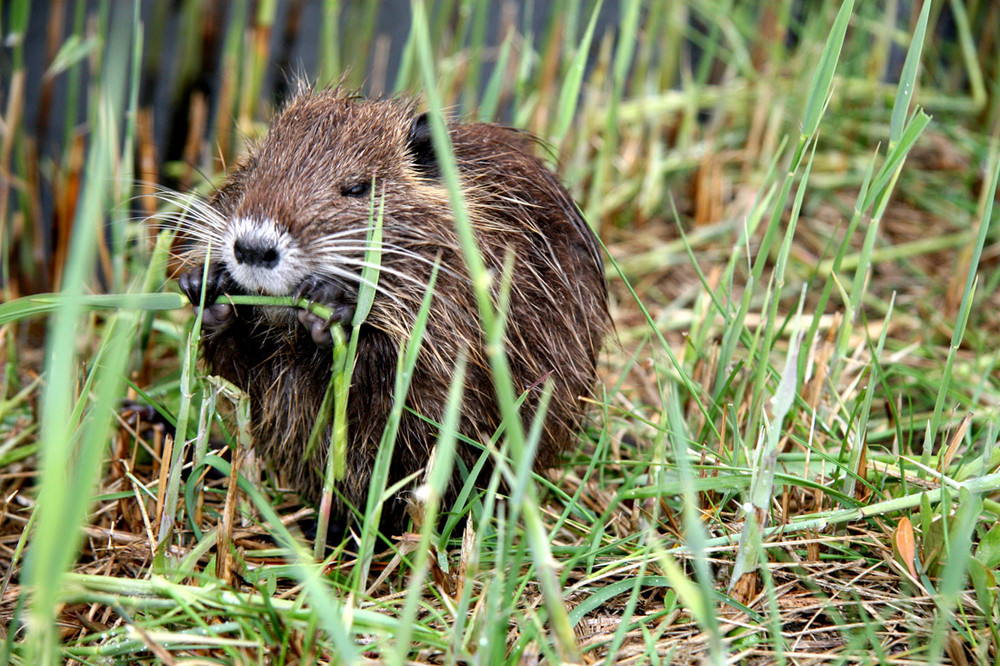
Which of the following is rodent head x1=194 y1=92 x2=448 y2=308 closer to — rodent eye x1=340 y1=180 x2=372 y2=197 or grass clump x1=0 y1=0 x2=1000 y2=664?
rodent eye x1=340 y1=180 x2=372 y2=197

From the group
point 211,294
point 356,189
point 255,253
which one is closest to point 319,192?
point 356,189

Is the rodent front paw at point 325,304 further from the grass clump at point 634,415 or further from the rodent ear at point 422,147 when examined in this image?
the rodent ear at point 422,147

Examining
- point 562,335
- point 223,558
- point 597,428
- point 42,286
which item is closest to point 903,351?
point 597,428

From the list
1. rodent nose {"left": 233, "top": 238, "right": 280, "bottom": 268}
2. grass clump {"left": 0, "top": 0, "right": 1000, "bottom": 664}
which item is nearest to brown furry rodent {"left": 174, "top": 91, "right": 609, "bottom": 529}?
rodent nose {"left": 233, "top": 238, "right": 280, "bottom": 268}

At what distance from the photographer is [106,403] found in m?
1.19

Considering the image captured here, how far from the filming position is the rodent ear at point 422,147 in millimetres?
2139

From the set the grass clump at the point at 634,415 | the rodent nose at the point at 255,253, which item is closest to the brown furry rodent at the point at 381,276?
the rodent nose at the point at 255,253

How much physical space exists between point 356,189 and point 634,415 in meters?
0.76

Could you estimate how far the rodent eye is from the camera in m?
2.00

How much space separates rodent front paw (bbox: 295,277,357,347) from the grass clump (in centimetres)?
23

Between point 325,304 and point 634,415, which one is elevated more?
point 325,304

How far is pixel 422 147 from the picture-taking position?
7.09ft

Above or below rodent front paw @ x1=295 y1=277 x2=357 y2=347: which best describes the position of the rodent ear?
above

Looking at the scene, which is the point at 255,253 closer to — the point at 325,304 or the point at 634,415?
the point at 325,304
